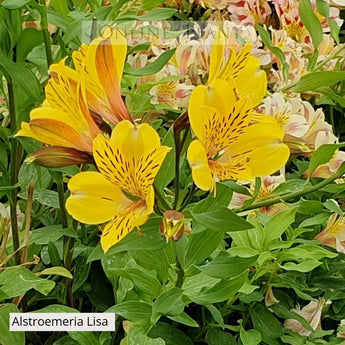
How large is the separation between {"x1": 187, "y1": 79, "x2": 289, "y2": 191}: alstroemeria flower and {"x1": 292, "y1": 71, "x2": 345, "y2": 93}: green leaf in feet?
0.67

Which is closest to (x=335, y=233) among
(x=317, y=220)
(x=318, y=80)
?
(x=317, y=220)

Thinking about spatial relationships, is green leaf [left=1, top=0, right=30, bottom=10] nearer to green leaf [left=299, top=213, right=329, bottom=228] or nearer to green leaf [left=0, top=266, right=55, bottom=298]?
green leaf [left=0, top=266, right=55, bottom=298]

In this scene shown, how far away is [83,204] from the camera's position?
37 centimetres

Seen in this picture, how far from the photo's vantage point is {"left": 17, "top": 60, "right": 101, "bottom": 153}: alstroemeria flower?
1.23ft

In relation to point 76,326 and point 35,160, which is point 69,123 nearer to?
point 35,160

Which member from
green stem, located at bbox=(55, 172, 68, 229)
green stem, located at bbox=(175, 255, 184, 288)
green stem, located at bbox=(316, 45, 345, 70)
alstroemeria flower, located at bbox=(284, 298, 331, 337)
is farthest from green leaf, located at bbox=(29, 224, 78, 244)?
green stem, located at bbox=(316, 45, 345, 70)

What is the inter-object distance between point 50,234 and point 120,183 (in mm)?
182

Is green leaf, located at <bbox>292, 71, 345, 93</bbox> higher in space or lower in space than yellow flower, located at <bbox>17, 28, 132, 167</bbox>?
lower

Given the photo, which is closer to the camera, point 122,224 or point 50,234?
point 122,224

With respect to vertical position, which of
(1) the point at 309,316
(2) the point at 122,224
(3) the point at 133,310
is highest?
(2) the point at 122,224

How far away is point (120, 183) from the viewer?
0.37 meters

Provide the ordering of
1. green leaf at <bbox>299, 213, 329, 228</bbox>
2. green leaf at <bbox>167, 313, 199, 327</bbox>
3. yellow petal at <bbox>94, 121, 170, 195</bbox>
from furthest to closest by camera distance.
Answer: green leaf at <bbox>299, 213, 329, 228</bbox>
green leaf at <bbox>167, 313, 199, 327</bbox>
yellow petal at <bbox>94, 121, 170, 195</bbox>

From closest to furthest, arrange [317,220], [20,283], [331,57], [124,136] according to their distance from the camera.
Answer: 1. [124,136]
2. [20,283]
3. [317,220]
4. [331,57]

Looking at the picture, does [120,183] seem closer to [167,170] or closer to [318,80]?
[167,170]
